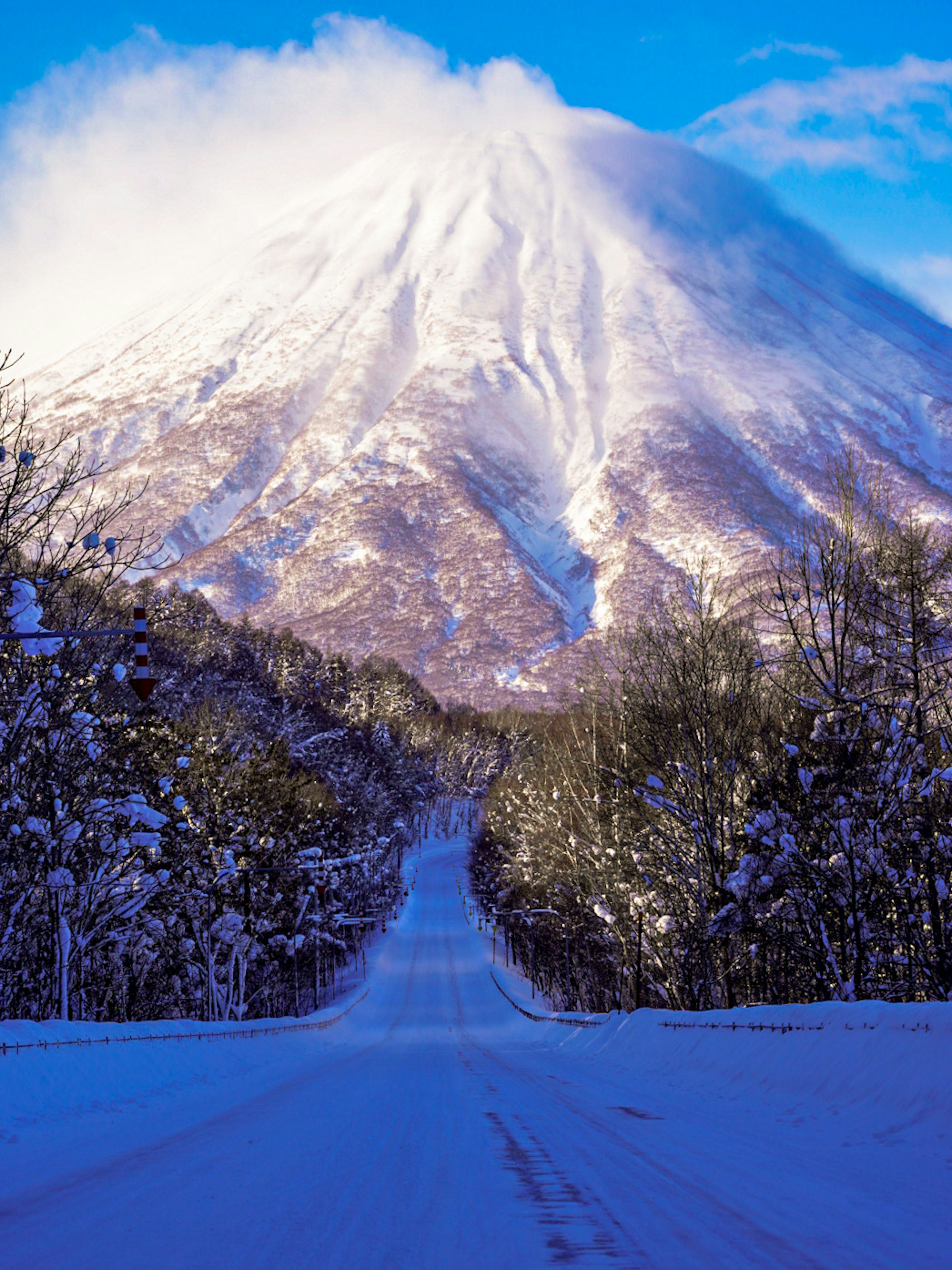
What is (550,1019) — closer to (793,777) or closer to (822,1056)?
(793,777)

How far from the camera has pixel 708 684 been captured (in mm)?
28578

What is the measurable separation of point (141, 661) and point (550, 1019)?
127 feet

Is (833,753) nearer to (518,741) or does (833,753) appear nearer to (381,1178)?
(381,1178)

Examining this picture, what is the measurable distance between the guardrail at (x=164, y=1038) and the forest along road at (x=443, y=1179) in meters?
0.19

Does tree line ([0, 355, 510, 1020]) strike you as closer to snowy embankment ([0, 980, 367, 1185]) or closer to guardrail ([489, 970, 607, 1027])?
snowy embankment ([0, 980, 367, 1185])

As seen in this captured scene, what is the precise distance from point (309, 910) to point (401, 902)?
64614 mm

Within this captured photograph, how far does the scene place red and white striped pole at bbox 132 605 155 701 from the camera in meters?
12.6

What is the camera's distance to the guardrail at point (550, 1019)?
1362 inches

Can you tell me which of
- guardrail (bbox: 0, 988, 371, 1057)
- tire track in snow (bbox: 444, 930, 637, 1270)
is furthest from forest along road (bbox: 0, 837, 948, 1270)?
guardrail (bbox: 0, 988, 371, 1057)

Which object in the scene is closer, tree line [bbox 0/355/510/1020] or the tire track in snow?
the tire track in snow

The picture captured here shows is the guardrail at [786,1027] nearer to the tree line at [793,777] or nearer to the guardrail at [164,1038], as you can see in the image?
the tree line at [793,777]

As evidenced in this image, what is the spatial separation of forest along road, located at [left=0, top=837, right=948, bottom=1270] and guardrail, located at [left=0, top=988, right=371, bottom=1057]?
19cm

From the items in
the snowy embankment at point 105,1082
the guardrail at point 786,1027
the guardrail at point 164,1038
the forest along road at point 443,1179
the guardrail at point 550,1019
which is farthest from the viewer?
the guardrail at point 550,1019

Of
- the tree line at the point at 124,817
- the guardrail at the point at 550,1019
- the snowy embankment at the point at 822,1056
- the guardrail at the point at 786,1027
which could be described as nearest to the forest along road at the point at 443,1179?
the snowy embankment at the point at 822,1056
